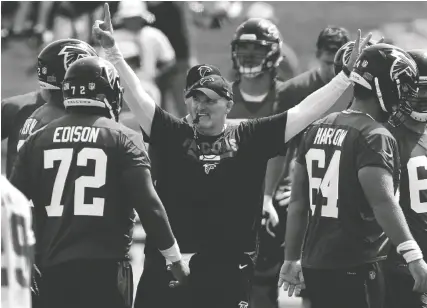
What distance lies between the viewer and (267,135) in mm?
6992

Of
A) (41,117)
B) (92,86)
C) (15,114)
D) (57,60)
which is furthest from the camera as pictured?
(15,114)

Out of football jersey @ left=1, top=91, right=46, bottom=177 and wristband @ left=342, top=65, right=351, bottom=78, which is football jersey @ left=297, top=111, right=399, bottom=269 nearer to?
wristband @ left=342, top=65, right=351, bottom=78

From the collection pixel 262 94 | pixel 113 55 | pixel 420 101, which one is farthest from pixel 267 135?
pixel 262 94

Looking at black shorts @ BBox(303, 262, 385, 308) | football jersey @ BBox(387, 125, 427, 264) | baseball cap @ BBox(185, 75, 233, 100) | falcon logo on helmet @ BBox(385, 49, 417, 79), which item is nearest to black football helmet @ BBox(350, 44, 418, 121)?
falcon logo on helmet @ BBox(385, 49, 417, 79)

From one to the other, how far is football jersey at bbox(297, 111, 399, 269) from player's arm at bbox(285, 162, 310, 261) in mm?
113

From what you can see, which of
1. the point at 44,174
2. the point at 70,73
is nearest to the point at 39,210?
the point at 44,174

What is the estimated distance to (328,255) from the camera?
6438mm

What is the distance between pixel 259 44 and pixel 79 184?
3334 millimetres

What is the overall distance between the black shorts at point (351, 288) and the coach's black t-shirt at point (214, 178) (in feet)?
2.28

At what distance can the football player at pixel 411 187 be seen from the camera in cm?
697

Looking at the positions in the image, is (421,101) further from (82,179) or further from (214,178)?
(82,179)

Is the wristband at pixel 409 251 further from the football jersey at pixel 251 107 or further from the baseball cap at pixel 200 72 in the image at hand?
the football jersey at pixel 251 107

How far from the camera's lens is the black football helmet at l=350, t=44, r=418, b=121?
6.49 meters

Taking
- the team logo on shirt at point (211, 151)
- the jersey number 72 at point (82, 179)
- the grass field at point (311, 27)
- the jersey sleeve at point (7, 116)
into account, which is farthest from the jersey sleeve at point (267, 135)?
the grass field at point (311, 27)
